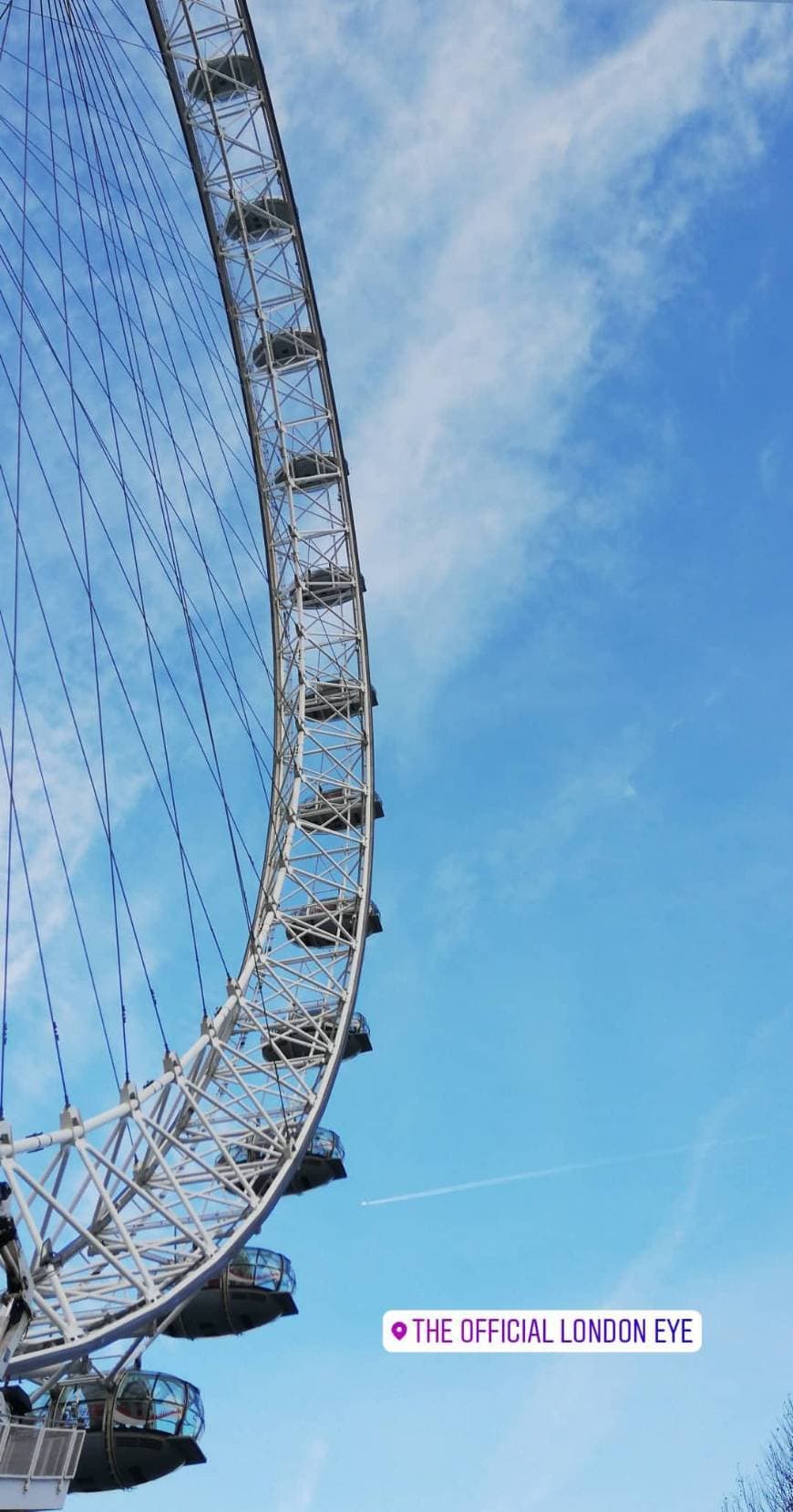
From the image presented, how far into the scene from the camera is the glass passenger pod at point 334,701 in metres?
37.7

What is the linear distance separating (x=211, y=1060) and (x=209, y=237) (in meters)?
24.8

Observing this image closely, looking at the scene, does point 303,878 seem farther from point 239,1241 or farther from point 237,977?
point 239,1241

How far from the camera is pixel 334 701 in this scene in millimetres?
37938

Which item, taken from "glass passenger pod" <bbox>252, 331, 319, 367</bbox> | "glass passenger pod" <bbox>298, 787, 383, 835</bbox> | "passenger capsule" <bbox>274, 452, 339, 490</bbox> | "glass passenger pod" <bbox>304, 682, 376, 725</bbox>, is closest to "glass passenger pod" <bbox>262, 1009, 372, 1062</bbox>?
"glass passenger pod" <bbox>298, 787, 383, 835</bbox>

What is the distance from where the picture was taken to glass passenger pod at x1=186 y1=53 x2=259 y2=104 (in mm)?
39312

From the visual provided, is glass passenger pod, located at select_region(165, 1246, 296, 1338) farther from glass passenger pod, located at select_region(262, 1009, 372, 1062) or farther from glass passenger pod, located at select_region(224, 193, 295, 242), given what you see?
glass passenger pod, located at select_region(224, 193, 295, 242)

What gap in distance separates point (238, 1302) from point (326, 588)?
20.6 m

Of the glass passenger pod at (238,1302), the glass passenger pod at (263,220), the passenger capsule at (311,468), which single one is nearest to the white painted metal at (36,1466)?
the glass passenger pod at (238,1302)

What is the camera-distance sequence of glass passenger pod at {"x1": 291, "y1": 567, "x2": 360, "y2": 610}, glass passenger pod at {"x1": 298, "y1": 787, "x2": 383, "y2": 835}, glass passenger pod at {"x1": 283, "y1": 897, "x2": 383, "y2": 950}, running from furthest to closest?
glass passenger pod at {"x1": 291, "y1": 567, "x2": 360, "y2": 610} → glass passenger pod at {"x1": 298, "y1": 787, "x2": 383, "y2": 835} → glass passenger pod at {"x1": 283, "y1": 897, "x2": 383, "y2": 950}

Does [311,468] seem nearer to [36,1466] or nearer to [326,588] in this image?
[326,588]

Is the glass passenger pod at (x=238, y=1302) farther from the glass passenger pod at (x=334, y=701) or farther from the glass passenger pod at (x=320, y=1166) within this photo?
the glass passenger pod at (x=334, y=701)

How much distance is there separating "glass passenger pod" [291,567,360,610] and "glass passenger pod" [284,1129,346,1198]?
1560cm

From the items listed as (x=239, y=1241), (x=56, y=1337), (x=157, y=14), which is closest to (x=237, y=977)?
(x=239, y=1241)

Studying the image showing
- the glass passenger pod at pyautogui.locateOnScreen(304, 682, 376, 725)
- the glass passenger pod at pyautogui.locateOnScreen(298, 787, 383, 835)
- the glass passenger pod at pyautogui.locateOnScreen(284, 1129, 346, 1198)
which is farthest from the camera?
the glass passenger pod at pyautogui.locateOnScreen(304, 682, 376, 725)
